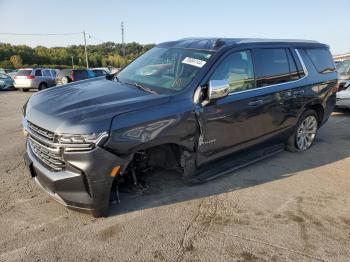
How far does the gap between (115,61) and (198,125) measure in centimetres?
9978

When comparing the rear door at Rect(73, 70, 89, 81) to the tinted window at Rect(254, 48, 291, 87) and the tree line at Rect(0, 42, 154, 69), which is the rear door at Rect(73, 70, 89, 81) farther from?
the tree line at Rect(0, 42, 154, 69)

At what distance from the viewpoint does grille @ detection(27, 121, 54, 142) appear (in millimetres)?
3323

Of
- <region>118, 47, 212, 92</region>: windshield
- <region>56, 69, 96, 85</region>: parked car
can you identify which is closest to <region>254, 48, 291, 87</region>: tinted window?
<region>118, 47, 212, 92</region>: windshield

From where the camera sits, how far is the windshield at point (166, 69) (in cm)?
417

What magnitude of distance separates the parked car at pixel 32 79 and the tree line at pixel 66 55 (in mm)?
51705

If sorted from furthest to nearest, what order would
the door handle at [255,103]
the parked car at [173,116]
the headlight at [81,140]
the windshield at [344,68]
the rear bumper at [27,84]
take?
the rear bumper at [27,84]
the windshield at [344,68]
the door handle at [255,103]
the parked car at [173,116]
the headlight at [81,140]

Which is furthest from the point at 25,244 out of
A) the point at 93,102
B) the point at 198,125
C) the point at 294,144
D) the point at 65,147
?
the point at 294,144

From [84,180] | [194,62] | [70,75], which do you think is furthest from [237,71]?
[70,75]

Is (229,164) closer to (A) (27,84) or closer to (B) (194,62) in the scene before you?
(B) (194,62)

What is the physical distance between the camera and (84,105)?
3543 millimetres

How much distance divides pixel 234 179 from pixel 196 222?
1348mm

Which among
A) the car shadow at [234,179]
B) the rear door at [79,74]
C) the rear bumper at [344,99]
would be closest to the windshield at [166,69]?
the car shadow at [234,179]

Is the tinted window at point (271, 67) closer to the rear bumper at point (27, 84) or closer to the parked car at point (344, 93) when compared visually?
the parked car at point (344, 93)

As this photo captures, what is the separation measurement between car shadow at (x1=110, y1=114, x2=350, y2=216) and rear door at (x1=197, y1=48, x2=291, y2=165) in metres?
0.46
